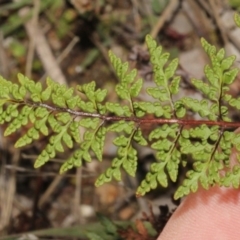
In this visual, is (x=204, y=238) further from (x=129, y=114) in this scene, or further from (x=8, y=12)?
(x=8, y=12)

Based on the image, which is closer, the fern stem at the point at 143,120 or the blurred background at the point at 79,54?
the fern stem at the point at 143,120

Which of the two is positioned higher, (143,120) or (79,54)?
(79,54)

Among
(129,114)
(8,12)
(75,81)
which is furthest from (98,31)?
(129,114)

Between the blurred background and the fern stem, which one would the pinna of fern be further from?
the blurred background

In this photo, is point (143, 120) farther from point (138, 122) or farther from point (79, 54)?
point (79, 54)

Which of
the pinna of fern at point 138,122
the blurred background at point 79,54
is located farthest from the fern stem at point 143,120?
the blurred background at point 79,54

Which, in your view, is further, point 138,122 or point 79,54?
point 79,54

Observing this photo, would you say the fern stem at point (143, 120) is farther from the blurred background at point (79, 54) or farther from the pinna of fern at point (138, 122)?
the blurred background at point (79, 54)

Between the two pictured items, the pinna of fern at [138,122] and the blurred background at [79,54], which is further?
the blurred background at [79,54]

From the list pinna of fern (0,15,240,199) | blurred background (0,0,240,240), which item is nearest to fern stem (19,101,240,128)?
pinna of fern (0,15,240,199)

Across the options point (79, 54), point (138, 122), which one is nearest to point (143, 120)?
point (138, 122)
